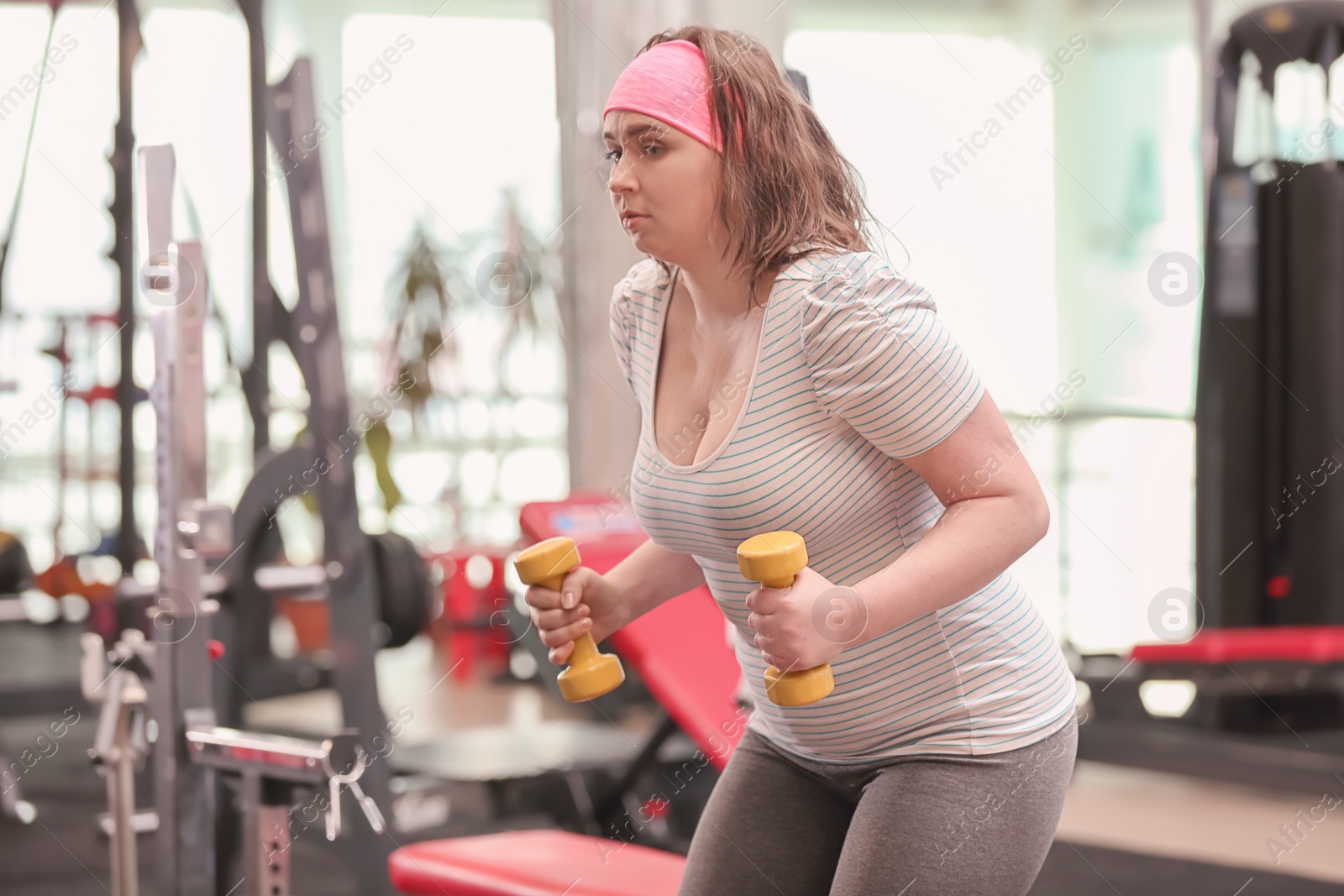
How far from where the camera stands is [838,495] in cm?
106

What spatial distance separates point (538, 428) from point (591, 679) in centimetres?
547

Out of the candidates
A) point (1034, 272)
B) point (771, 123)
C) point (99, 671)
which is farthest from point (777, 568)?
point (1034, 272)

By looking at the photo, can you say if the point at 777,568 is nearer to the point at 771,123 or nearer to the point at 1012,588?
the point at 1012,588

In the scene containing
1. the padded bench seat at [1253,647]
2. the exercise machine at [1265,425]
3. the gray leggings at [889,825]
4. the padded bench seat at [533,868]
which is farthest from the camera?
the exercise machine at [1265,425]

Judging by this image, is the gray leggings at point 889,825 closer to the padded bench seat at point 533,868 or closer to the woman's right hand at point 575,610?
the woman's right hand at point 575,610

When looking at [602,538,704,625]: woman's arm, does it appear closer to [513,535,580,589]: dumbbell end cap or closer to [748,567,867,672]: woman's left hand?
[513,535,580,589]: dumbbell end cap

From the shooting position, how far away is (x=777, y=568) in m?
0.94

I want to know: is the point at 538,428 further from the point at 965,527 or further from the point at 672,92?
the point at 965,527

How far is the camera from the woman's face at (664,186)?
1.09 meters

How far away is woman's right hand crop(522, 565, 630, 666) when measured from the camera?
4.01 feet

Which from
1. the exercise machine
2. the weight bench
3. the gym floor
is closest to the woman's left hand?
the weight bench

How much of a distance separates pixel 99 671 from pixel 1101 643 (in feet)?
14.1

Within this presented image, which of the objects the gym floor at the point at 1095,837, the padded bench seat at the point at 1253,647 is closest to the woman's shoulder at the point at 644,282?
the gym floor at the point at 1095,837

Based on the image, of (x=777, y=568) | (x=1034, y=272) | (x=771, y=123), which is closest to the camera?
(x=777, y=568)
